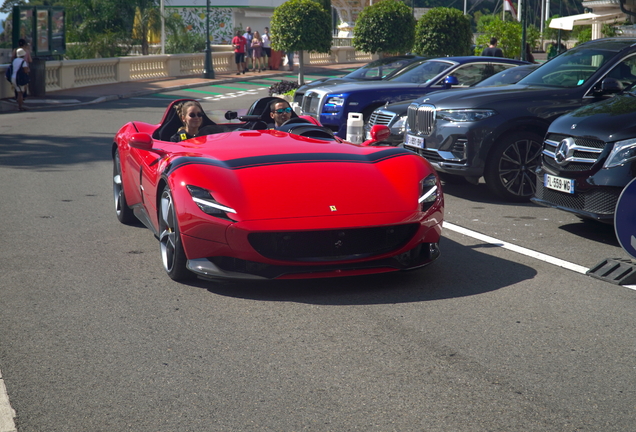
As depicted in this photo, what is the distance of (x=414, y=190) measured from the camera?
18.9 ft

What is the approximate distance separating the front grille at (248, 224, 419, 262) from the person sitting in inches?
91.7

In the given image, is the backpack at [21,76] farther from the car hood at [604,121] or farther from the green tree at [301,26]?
the car hood at [604,121]

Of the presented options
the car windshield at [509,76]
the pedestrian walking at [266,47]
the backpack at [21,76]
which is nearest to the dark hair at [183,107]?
the car windshield at [509,76]

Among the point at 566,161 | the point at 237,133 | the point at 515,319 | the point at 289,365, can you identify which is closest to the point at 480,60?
the point at 566,161

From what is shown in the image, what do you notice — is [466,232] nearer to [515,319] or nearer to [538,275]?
[538,275]

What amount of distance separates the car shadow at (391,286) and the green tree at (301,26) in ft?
70.3

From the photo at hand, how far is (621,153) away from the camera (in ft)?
23.1

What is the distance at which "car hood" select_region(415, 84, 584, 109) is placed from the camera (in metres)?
9.45

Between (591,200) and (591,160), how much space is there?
366 mm

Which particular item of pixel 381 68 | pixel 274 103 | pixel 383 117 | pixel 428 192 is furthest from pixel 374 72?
pixel 428 192

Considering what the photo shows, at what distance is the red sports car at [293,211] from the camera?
538cm

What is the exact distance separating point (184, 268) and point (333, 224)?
114 cm

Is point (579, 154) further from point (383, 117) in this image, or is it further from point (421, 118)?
point (383, 117)

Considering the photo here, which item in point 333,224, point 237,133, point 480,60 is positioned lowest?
point 333,224
